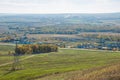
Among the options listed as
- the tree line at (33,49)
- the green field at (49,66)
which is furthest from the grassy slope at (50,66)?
the tree line at (33,49)

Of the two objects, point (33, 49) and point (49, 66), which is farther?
point (33, 49)

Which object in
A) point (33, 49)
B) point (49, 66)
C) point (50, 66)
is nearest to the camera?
point (50, 66)

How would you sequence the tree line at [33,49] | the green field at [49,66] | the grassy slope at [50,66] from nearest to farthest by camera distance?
the green field at [49,66], the grassy slope at [50,66], the tree line at [33,49]

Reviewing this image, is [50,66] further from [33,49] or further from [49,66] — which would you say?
[33,49]

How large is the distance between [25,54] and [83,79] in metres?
105

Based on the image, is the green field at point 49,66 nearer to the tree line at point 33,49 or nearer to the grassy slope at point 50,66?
the grassy slope at point 50,66

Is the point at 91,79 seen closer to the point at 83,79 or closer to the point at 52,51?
the point at 83,79

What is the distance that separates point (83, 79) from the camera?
39.1m

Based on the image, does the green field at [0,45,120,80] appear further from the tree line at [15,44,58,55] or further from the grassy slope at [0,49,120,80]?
the tree line at [15,44,58,55]

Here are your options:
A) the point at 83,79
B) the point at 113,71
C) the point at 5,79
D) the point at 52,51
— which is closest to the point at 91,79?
the point at 83,79

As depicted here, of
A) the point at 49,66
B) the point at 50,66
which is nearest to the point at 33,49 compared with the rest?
the point at 49,66

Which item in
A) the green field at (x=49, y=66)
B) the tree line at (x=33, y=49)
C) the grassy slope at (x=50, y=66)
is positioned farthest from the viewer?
the tree line at (x=33, y=49)

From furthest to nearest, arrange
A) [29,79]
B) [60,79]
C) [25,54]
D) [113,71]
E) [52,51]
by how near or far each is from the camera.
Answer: [52,51] < [25,54] < [29,79] < [60,79] < [113,71]

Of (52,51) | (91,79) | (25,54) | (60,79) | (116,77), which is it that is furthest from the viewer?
(52,51)
